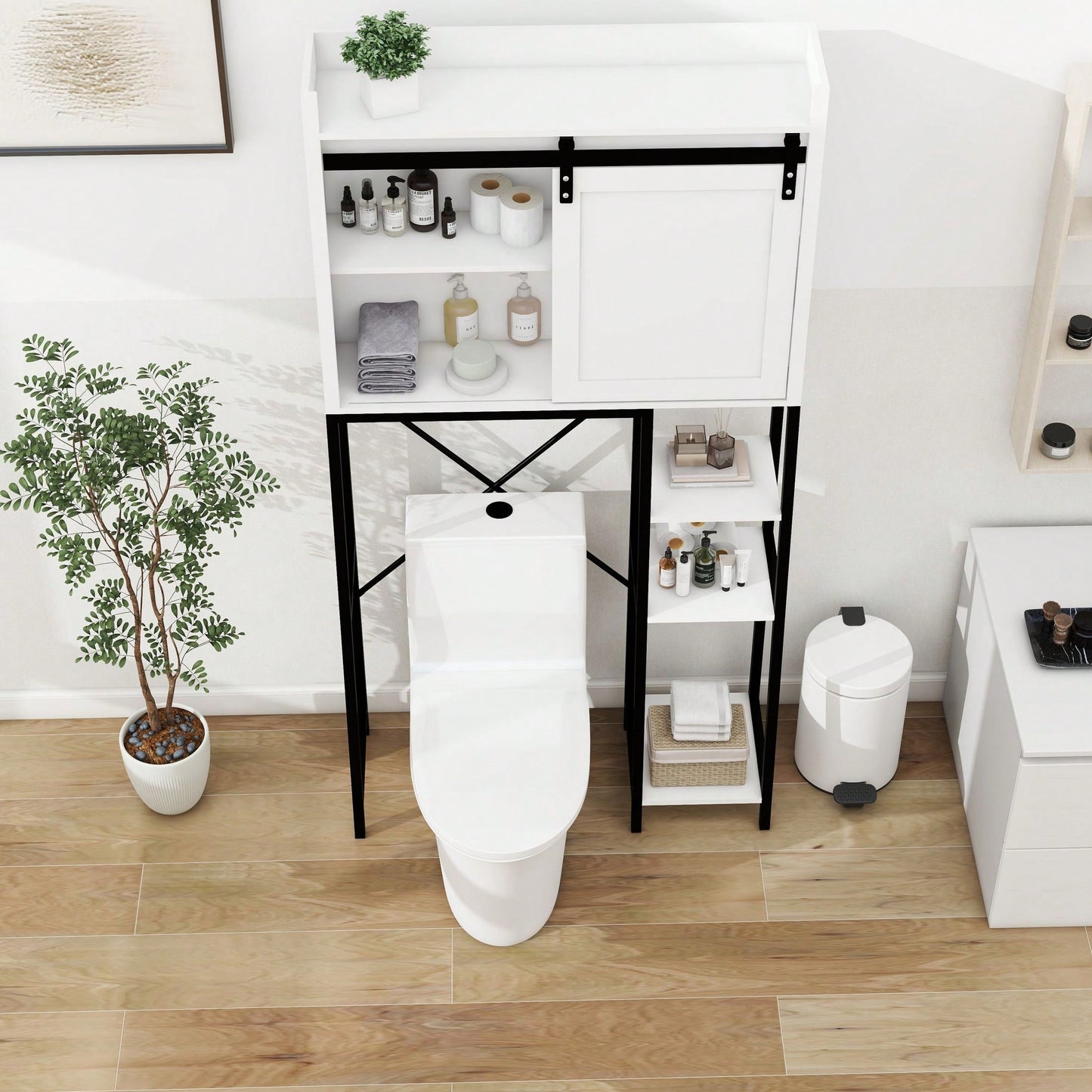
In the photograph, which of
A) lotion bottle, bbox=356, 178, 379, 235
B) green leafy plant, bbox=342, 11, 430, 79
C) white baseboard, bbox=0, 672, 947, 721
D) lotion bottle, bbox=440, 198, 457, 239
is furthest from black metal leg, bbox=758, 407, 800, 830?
green leafy plant, bbox=342, 11, 430, 79

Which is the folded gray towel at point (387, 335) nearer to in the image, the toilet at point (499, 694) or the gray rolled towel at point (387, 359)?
the gray rolled towel at point (387, 359)

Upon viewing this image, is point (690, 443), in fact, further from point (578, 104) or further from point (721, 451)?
point (578, 104)

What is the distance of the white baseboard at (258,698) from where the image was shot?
3.72 meters

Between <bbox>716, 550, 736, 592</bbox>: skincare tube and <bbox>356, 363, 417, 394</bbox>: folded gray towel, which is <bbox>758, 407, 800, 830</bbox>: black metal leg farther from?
<bbox>356, 363, 417, 394</bbox>: folded gray towel

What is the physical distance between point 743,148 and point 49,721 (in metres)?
2.49

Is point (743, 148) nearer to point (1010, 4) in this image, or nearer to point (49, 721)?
point (1010, 4)

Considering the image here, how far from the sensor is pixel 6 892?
3299 mm

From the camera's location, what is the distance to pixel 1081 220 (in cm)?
281

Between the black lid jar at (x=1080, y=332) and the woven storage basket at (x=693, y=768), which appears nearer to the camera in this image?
the black lid jar at (x=1080, y=332)

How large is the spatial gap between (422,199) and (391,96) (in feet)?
0.83

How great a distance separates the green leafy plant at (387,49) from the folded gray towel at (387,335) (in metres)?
0.54

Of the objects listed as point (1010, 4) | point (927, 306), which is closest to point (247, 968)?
point (927, 306)

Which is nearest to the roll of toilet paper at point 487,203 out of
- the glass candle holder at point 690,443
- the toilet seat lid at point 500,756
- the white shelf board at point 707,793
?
the glass candle holder at point 690,443

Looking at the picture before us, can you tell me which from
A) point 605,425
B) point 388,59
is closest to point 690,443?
point 605,425
